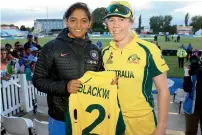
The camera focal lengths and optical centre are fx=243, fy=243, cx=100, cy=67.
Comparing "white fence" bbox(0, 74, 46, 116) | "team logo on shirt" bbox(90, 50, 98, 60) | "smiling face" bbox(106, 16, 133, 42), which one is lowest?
"white fence" bbox(0, 74, 46, 116)

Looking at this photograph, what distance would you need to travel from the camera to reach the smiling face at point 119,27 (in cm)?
218

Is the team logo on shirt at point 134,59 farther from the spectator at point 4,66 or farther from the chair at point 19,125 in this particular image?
the spectator at point 4,66

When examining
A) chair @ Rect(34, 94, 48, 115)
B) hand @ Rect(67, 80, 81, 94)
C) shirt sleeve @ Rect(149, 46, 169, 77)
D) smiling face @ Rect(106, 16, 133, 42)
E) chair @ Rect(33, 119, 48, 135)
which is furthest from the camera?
chair @ Rect(34, 94, 48, 115)

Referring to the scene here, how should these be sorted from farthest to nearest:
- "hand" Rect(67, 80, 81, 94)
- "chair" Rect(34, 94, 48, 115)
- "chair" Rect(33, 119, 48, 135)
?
"chair" Rect(34, 94, 48, 115), "chair" Rect(33, 119, 48, 135), "hand" Rect(67, 80, 81, 94)

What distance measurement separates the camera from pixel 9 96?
23.3 ft

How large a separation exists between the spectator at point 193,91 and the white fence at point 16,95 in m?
4.85

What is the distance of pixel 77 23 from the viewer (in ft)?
7.13

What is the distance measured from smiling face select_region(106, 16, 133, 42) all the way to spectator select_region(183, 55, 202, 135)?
A: 253 centimetres

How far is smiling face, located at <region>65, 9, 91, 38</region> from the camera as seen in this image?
217 centimetres

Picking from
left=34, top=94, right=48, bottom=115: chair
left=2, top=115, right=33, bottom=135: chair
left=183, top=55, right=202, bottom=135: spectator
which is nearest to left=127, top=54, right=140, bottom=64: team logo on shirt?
left=2, top=115, right=33, bottom=135: chair

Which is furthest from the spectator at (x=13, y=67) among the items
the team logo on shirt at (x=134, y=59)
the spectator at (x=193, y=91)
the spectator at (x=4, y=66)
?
the team logo on shirt at (x=134, y=59)

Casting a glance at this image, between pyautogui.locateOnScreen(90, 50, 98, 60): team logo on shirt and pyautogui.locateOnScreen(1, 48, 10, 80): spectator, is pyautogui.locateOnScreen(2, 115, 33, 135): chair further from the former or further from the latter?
pyautogui.locateOnScreen(1, 48, 10, 80): spectator

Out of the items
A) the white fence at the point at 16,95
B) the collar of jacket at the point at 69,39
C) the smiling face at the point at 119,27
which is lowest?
the white fence at the point at 16,95

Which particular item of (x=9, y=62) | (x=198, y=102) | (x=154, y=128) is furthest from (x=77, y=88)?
(x=9, y=62)
